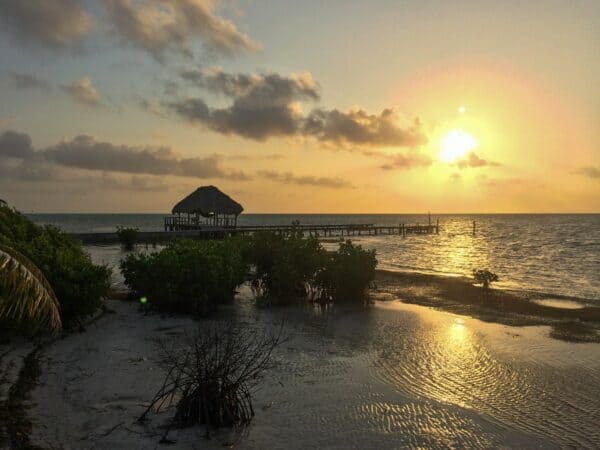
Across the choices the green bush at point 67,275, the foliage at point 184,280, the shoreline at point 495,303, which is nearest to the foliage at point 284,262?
the foliage at point 184,280

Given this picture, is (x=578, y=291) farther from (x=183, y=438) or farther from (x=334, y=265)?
(x=183, y=438)

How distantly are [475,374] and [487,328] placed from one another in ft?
15.5

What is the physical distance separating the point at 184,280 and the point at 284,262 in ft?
15.2

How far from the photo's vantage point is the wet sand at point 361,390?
6941mm

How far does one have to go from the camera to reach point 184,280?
14836 mm

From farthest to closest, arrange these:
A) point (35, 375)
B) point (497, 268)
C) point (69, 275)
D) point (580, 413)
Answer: point (497, 268), point (69, 275), point (35, 375), point (580, 413)

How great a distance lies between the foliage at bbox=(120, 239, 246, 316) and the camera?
14.8 meters

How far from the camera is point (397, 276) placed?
2702 cm

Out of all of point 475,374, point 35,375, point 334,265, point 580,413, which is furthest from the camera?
point 334,265

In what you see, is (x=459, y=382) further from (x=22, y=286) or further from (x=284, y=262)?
(x=284, y=262)

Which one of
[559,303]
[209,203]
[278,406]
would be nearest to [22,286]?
[278,406]

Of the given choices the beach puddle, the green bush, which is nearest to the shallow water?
the beach puddle

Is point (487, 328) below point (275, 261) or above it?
below

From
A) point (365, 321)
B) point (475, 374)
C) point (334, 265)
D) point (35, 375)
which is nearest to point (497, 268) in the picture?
point (334, 265)
